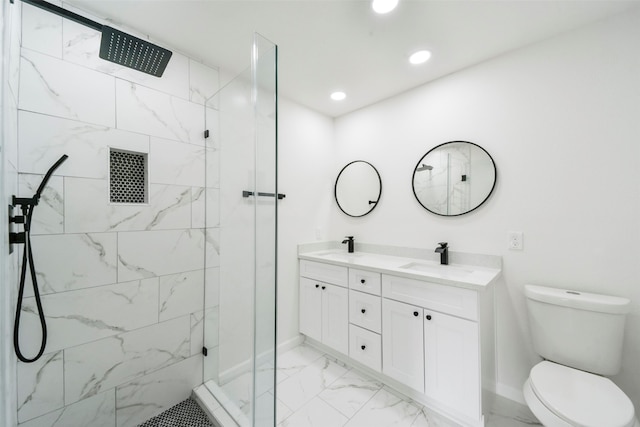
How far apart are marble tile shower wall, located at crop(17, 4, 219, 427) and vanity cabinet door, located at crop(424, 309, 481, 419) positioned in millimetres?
1463

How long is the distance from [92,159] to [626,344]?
308 centimetres

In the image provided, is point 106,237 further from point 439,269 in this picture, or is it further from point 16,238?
point 439,269

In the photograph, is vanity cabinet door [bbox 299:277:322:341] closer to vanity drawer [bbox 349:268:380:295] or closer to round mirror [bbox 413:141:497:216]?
vanity drawer [bbox 349:268:380:295]

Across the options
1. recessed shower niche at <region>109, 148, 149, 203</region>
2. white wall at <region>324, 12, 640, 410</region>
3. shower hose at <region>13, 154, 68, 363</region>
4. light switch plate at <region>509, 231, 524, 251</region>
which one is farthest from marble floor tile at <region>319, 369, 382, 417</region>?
recessed shower niche at <region>109, 148, 149, 203</region>

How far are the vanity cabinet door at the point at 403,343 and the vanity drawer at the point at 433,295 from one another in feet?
0.19

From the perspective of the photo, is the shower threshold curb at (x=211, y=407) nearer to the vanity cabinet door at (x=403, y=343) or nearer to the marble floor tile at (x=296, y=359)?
the marble floor tile at (x=296, y=359)

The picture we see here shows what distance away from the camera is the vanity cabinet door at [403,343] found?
63.9 inches

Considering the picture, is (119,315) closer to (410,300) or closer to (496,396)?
(410,300)

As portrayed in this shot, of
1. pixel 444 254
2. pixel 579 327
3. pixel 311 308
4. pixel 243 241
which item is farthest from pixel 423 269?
pixel 243 241

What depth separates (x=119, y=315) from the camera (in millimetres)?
1447

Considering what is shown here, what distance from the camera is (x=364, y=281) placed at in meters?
1.92

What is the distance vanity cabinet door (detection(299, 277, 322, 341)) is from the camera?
2252mm

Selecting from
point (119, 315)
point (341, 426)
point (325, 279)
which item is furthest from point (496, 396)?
point (119, 315)

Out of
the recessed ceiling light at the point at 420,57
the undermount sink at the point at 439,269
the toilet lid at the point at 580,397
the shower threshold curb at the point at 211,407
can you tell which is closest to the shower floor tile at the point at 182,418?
the shower threshold curb at the point at 211,407
